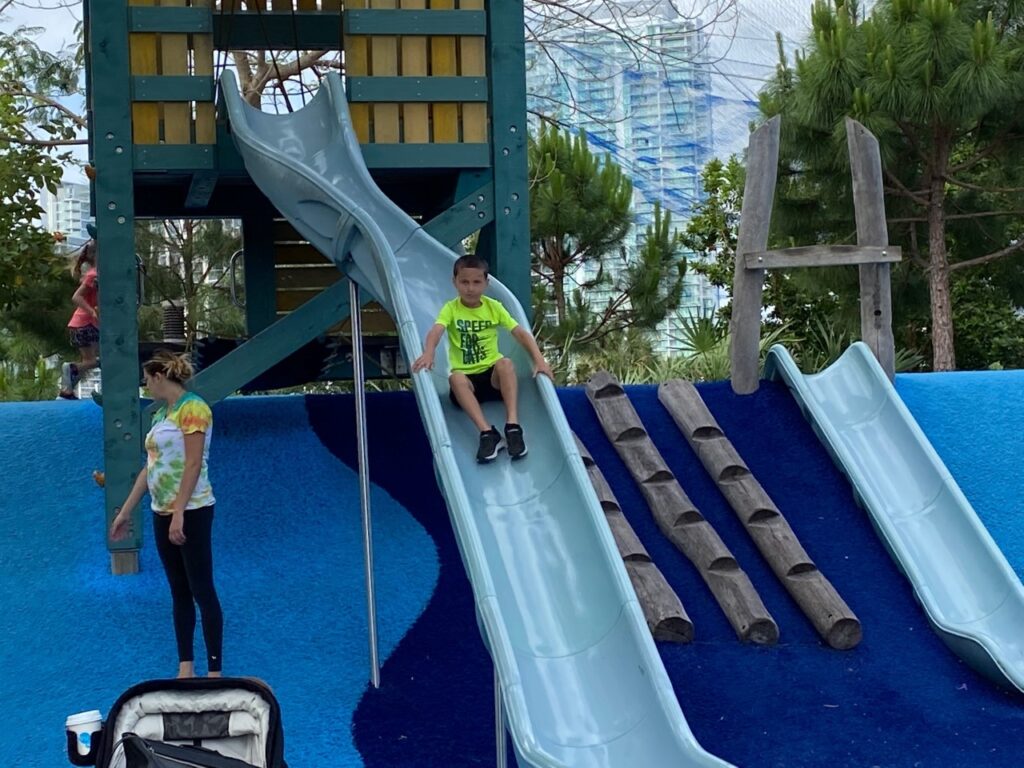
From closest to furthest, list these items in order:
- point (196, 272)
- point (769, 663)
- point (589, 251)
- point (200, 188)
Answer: point (769, 663) < point (200, 188) < point (589, 251) < point (196, 272)

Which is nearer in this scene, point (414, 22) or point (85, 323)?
point (414, 22)

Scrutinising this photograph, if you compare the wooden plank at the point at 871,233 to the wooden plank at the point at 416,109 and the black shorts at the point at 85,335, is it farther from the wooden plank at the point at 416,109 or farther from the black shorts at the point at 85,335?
the black shorts at the point at 85,335

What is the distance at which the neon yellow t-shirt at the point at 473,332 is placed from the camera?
712cm

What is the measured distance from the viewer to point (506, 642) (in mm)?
5430

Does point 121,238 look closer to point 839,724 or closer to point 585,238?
point 839,724

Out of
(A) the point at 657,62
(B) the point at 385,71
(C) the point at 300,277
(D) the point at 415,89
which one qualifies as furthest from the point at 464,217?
(A) the point at 657,62

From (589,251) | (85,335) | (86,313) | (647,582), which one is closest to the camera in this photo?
(647,582)

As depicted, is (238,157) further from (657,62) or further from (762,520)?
(657,62)

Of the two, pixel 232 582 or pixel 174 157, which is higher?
pixel 174 157

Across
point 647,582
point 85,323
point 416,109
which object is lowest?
point 647,582

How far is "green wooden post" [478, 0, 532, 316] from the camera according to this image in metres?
8.77

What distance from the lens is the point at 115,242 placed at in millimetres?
8297

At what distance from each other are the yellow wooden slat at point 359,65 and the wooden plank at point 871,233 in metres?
3.47

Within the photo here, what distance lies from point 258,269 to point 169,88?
2.70m
